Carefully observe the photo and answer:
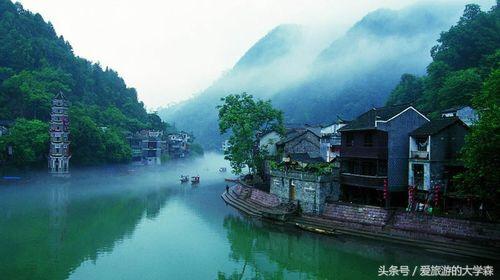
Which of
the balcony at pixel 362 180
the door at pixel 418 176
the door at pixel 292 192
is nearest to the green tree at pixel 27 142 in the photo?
the door at pixel 292 192

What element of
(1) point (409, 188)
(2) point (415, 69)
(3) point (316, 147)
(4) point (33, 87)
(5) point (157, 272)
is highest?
(2) point (415, 69)

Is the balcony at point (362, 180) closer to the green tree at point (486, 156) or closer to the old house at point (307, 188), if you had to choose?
the old house at point (307, 188)

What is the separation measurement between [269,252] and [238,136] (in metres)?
22.7

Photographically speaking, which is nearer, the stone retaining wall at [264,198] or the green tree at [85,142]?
the stone retaining wall at [264,198]

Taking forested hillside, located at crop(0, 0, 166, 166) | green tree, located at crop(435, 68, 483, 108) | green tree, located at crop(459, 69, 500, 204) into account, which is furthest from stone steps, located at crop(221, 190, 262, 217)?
forested hillside, located at crop(0, 0, 166, 166)

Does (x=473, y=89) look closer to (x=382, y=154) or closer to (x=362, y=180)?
(x=382, y=154)

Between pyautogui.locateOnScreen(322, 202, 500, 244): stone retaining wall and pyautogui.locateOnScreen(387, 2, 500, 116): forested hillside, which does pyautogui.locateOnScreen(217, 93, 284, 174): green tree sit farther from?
pyautogui.locateOnScreen(387, 2, 500, 116): forested hillside

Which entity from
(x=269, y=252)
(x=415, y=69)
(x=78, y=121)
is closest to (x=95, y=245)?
(x=269, y=252)

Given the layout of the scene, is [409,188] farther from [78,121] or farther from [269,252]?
[78,121]

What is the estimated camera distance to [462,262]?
24.6 m

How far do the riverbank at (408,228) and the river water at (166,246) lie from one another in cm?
75

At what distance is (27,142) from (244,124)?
38986 millimetres

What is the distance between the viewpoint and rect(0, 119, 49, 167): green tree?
63.5m

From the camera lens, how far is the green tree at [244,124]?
1964 inches
